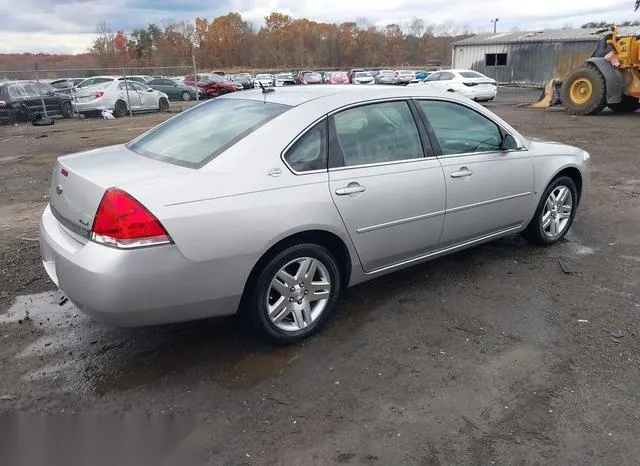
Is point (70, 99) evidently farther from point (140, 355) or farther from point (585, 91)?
point (140, 355)

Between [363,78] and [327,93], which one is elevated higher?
[327,93]

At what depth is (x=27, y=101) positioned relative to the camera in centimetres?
1845

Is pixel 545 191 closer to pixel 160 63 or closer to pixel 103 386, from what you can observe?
pixel 103 386

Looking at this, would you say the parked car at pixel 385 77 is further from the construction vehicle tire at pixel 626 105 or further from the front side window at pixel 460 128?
the front side window at pixel 460 128

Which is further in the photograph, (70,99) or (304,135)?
(70,99)

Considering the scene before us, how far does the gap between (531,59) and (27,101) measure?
31.7 metres

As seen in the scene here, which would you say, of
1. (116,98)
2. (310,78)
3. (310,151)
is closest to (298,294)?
(310,151)

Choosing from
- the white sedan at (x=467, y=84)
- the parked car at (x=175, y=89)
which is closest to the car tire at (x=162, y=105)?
the parked car at (x=175, y=89)

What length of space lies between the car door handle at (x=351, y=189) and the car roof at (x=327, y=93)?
0.62 m

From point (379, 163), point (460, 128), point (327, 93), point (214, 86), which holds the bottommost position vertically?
point (214, 86)

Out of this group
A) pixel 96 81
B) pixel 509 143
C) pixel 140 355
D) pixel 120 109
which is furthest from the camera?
pixel 96 81

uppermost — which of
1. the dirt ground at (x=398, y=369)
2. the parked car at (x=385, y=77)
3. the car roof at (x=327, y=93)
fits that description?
the car roof at (x=327, y=93)

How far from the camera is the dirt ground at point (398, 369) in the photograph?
2645 mm

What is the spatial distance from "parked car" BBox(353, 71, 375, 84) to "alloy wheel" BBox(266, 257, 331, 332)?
32.2 meters
